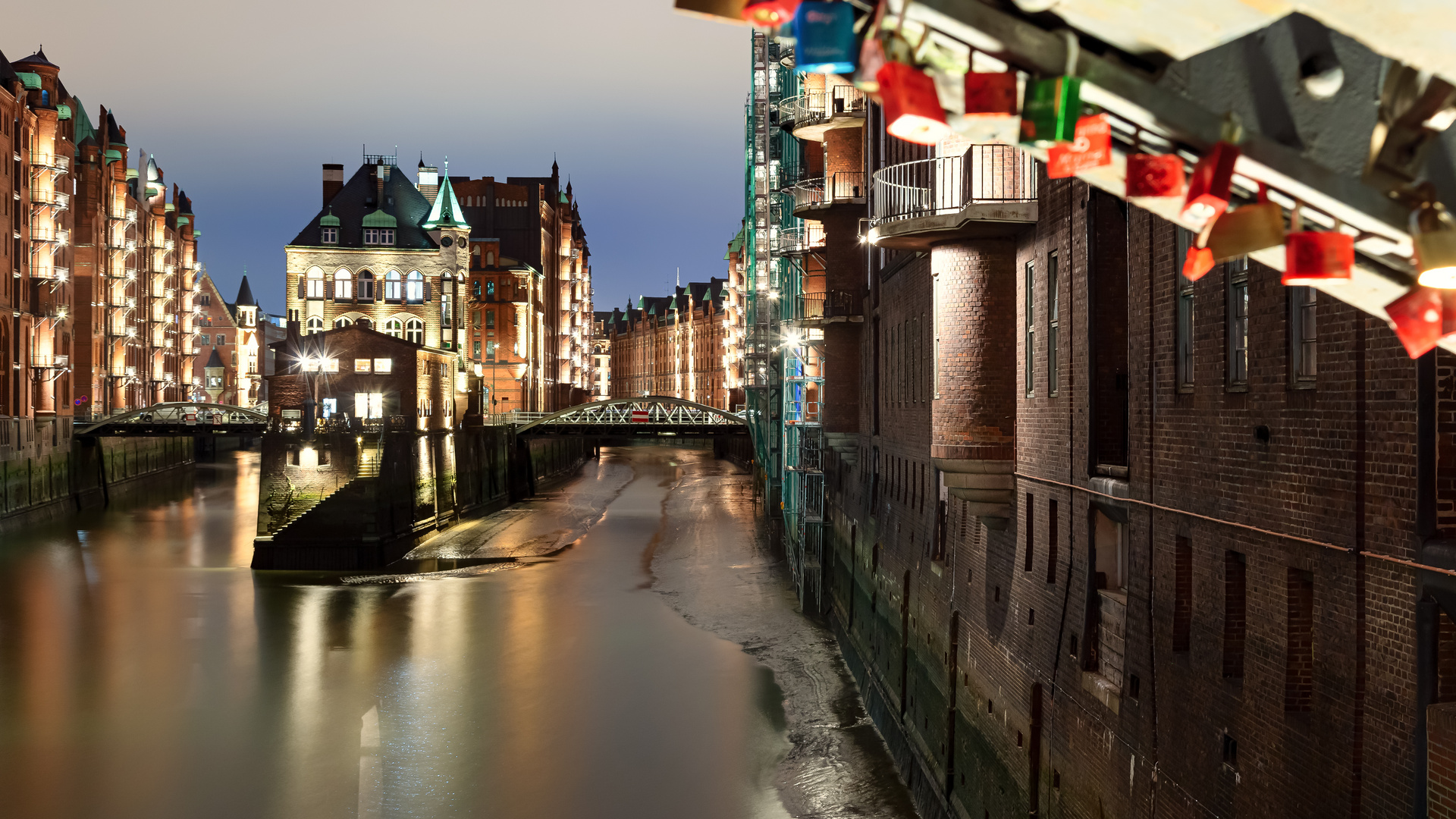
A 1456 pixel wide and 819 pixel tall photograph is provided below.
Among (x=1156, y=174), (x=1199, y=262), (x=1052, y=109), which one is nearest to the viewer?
(x=1052, y=109)

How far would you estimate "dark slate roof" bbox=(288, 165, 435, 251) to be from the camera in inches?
2965

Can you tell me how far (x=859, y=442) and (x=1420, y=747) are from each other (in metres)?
25.6

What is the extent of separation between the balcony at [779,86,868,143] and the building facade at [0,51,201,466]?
3817cm

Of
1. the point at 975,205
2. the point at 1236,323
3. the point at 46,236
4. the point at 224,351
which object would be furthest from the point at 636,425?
the point at 224,351

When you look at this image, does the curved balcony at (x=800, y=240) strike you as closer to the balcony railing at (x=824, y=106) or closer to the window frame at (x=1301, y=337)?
the balcony railing at (x=824, y=106)

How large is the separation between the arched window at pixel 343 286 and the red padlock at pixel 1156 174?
7463 centimetres

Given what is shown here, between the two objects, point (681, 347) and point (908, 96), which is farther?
point (681, 347)

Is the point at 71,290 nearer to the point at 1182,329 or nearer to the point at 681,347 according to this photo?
the point at 1182,329

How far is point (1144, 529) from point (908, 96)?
8.32 meters

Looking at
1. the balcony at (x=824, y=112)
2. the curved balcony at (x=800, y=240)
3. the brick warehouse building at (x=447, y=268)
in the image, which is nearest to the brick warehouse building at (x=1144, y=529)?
the balcony at (x=824, y=112)

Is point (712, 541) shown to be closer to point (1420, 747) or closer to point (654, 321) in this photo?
point (1420, 747)

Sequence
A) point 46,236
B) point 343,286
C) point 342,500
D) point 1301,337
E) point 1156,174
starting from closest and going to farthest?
point 1156,174 < point 1301,337 < point 342,500 < point 46,236 < point 343,286

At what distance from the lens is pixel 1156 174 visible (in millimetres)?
4195

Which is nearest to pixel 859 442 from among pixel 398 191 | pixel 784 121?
pixel 784 121
